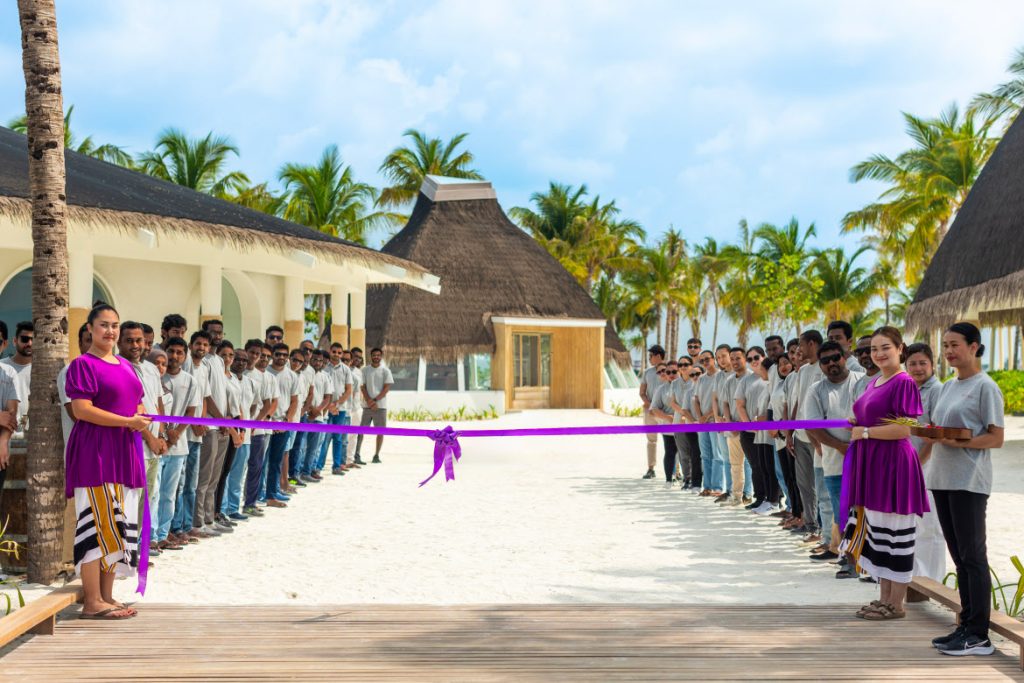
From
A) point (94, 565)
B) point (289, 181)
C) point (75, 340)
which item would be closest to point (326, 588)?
point (94, 565)

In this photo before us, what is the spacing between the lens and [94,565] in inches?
221

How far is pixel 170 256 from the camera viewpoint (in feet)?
49.7

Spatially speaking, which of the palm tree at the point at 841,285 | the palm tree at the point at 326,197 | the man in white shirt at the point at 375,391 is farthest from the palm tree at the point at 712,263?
the man in white shirt at the point at 375,391

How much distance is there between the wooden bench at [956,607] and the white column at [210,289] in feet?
39.1

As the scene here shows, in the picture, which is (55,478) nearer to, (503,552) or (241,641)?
(241,641)

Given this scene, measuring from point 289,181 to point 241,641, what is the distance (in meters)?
34.0

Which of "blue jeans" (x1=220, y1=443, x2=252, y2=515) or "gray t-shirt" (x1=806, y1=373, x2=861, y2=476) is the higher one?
"gray t-shirt" (x1=806, y1=373, x2=861, y2=476)

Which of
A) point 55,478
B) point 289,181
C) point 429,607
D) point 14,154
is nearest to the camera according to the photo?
point 429,607

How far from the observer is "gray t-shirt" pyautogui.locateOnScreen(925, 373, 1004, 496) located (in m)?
4.96

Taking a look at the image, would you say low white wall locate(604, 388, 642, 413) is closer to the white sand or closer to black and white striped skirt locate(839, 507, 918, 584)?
the white sand

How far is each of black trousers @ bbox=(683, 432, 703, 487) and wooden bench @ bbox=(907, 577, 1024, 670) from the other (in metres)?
6.37

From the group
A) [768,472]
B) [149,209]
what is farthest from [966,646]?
[149,209]

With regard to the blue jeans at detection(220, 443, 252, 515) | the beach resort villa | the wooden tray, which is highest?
the beach resort villa

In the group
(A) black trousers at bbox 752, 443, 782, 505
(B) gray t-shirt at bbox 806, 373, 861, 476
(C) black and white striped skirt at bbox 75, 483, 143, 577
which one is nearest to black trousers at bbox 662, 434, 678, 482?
(A) black trousers at bbox 752, 443, 782, 505
